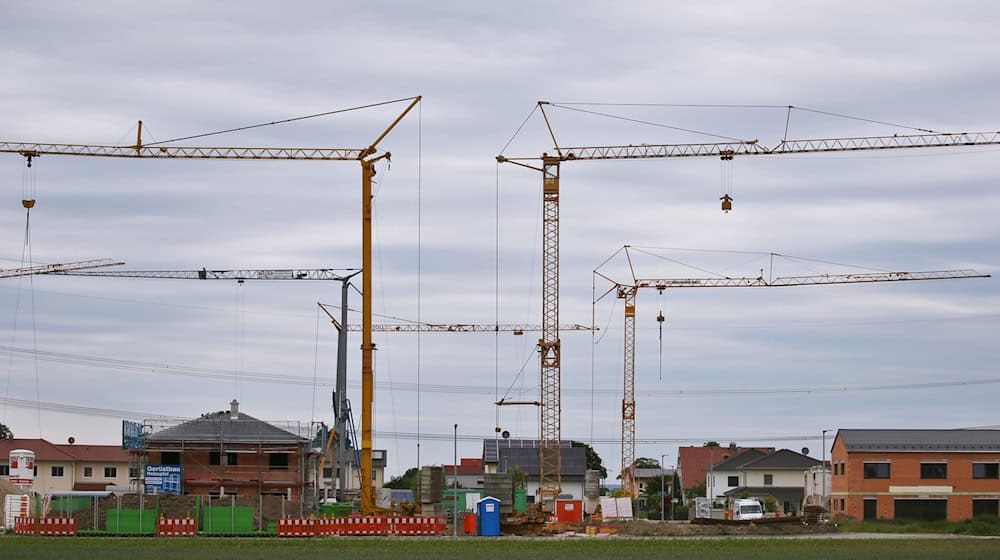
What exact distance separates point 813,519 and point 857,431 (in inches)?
1142

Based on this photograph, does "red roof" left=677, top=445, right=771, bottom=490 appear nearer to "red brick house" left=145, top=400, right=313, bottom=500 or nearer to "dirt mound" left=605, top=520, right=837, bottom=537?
"red brick house" left=145, top=400, right=313, bottom=500

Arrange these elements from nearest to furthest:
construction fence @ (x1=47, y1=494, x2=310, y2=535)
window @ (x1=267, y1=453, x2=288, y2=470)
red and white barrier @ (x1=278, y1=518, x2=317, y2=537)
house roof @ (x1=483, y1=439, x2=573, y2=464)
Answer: red and white barrier @ (x1=278, y1=518, x2=317, y2=537) < construction fence @ (x1=47, y1=494, x2=310, y2=535) < window @ (x1=267, y1=453, x2=288, y2=470) < house roof @ (x1=483, y1=439, x2=573, y2=464)

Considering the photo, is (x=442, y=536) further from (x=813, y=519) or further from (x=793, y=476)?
(x=793, y=476)

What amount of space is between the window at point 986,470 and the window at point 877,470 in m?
6.28

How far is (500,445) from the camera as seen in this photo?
157500 mm

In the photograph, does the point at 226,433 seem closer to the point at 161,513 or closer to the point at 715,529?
the point at 161,513

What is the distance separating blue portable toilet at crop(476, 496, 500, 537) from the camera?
231 ft

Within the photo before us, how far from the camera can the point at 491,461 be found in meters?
156

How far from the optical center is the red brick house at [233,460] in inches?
3430

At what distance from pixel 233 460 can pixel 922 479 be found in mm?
51567

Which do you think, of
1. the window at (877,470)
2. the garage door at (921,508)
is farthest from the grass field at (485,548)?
the window at (877,470)

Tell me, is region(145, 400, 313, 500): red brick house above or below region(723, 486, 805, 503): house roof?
above

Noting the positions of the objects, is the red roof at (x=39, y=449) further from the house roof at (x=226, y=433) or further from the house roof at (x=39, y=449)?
the house roof at (x=226, y=433)

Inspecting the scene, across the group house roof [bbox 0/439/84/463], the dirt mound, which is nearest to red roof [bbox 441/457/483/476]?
house roof [bbox 0/439/84/463]
